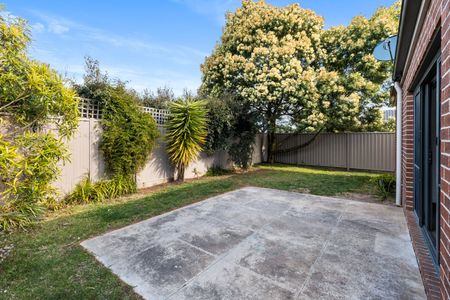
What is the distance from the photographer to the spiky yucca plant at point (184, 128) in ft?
19.6

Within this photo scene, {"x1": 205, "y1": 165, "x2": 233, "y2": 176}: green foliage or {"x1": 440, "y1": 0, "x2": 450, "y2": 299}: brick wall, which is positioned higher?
{"x1": 440, "y1": 0, "x2": 450, "y2": 299}: brick wall

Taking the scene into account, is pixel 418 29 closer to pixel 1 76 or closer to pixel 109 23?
pixel 1 76

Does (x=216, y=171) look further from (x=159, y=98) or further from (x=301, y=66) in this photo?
(x=301, y=66)

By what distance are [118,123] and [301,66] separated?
23.1ft

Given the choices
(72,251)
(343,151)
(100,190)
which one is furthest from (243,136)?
(72,251)

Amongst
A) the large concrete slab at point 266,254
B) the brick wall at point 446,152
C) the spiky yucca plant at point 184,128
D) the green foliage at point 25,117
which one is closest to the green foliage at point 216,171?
the spiky yucca plant at point 184,128

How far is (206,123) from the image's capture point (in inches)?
259

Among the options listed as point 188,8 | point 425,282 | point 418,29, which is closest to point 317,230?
point 425,282

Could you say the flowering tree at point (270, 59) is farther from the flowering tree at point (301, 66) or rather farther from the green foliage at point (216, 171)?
the green foliage at point (216, 171)

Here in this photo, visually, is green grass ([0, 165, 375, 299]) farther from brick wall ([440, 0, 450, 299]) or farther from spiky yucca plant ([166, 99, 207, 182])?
brick wall ([440, 0, 450, 299])

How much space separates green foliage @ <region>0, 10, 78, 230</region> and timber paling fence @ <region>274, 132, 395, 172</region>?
9.34 m

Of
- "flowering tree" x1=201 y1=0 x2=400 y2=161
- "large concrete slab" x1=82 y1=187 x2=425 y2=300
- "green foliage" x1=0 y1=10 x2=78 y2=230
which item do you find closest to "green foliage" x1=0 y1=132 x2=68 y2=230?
"green foliage" x1=0 y1=10 x2=78 y2=230

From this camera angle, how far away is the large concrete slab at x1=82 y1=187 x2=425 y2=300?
185 cm

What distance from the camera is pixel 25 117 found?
3.30 metres
